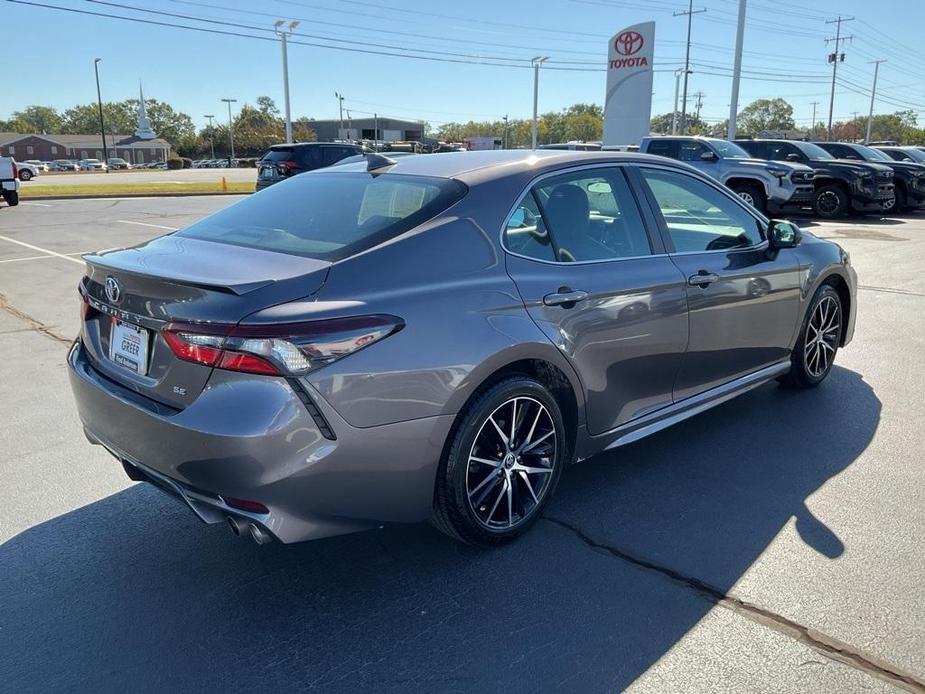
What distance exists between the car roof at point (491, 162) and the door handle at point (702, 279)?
0.68 meters

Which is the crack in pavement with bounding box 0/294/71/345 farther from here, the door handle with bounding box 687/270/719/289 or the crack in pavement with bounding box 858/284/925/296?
the crack in pavement with bounding box 858/284/925/296

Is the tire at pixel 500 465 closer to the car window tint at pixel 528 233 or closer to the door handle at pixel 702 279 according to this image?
the car window tint at pixel 528 233

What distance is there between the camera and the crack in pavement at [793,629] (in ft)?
8.02

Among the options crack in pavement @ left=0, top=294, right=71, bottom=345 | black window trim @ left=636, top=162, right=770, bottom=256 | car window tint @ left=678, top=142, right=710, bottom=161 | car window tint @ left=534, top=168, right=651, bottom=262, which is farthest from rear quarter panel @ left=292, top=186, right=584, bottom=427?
car window tint @ left=678, top=142, right=710, bottom=161

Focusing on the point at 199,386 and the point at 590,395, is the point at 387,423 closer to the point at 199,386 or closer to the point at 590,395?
the point at 199,386

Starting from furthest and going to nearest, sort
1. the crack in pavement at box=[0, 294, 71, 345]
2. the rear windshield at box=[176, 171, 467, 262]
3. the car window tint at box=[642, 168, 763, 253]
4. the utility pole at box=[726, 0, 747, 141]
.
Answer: the utility pole at box=[726, 0, 747, 141] → the crack in pavement at box=[0, 294, 71, 345] → the car window tint at box=[642, 168, 763, 253] → the rear windshield at box=[176, 171, 467, 262]

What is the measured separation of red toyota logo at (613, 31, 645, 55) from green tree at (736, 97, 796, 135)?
11632 centimetres

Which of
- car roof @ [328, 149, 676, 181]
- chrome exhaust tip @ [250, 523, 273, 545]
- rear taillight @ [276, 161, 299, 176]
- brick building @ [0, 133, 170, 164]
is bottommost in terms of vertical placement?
chrome exhaust tip @ [250, 523, 273, 545]

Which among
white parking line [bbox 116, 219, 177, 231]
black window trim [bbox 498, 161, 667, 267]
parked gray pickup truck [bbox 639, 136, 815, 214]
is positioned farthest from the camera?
parked gray pickup truck [bbox 639, 136, 815, 214]

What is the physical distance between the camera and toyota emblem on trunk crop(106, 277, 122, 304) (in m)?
2.91

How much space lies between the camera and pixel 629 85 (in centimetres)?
3095

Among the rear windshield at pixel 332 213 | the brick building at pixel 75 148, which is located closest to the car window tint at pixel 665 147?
the rear windshield at pixel 332 213

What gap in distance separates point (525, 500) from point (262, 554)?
1.18 metres

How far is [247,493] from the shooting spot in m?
2.53
